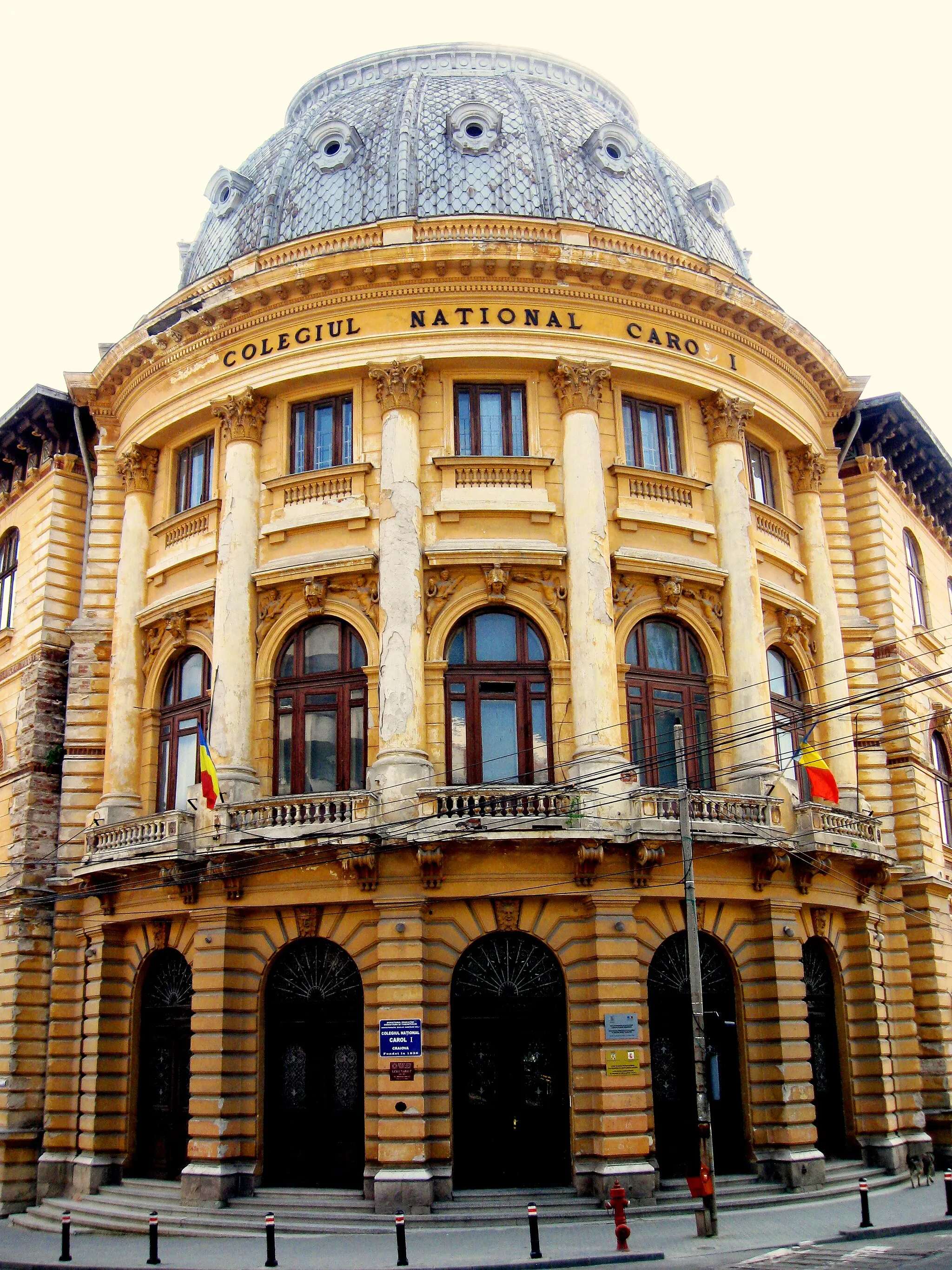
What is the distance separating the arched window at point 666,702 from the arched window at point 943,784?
958cm

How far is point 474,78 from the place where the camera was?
1303 inches

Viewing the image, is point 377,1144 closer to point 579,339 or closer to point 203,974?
point 203,974

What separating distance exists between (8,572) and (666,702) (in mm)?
18972

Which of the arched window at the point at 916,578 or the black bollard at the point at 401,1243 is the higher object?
the arched window at the point at 916,578

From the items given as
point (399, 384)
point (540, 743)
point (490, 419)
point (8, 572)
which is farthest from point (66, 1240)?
point (8, 572)

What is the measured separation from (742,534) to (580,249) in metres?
7.05

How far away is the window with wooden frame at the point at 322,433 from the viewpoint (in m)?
26.9

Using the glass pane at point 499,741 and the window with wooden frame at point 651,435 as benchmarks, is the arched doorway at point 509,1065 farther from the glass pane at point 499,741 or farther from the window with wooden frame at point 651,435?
the window with wooden frame at point 651,435

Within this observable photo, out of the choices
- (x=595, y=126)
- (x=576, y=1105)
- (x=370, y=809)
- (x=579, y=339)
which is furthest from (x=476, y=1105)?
(x=595, y=126)

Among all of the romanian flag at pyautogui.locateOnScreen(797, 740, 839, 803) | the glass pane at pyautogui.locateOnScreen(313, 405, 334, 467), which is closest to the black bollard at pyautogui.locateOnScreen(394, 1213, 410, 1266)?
the romanian flag at pyautogui.locateOnScreen(797, 740, 839, 803)

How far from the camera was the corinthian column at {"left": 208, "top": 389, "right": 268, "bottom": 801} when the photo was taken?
24.9 meters

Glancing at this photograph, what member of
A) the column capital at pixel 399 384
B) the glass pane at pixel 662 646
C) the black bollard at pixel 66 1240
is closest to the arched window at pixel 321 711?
the column capital at pixel 399 384

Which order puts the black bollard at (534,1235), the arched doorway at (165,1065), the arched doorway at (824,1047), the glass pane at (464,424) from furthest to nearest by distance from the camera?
the glass pane at (464,424) → the arched doorway at (824,1047) → the arched doorway at (165,1065) → the black bollard at (534,1235)

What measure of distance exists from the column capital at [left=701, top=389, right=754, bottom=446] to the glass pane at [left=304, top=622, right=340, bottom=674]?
9671mm
